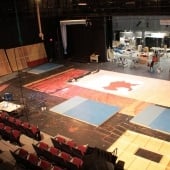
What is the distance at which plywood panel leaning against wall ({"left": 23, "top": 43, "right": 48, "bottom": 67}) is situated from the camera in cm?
1827

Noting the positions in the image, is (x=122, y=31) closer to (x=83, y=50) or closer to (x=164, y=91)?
(x=83, y=50)

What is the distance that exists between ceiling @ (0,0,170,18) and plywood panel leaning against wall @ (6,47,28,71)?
2.39 m

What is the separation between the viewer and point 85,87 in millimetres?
13703

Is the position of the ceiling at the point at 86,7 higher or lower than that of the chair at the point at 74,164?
higher

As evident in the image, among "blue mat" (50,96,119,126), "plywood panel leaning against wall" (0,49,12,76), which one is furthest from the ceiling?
"blue mat" (50,96,119,126)

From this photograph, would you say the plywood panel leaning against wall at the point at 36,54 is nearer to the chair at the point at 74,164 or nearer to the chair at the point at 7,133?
the chair at the point at 7,133

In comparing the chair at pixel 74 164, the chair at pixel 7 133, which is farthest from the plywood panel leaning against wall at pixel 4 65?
the chair at pixel 74 164

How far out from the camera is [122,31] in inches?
798

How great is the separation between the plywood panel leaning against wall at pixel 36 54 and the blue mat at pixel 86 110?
7390 millimetres

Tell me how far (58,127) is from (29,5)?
10819 mm

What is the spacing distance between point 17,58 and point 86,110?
342 inches

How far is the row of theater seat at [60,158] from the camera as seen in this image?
6.27 m

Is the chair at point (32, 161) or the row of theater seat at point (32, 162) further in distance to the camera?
the chair at point (32, 161)

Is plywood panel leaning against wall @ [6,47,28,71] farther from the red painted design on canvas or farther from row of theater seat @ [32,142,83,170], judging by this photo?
row of theater seat @ [32,142,83,170]
